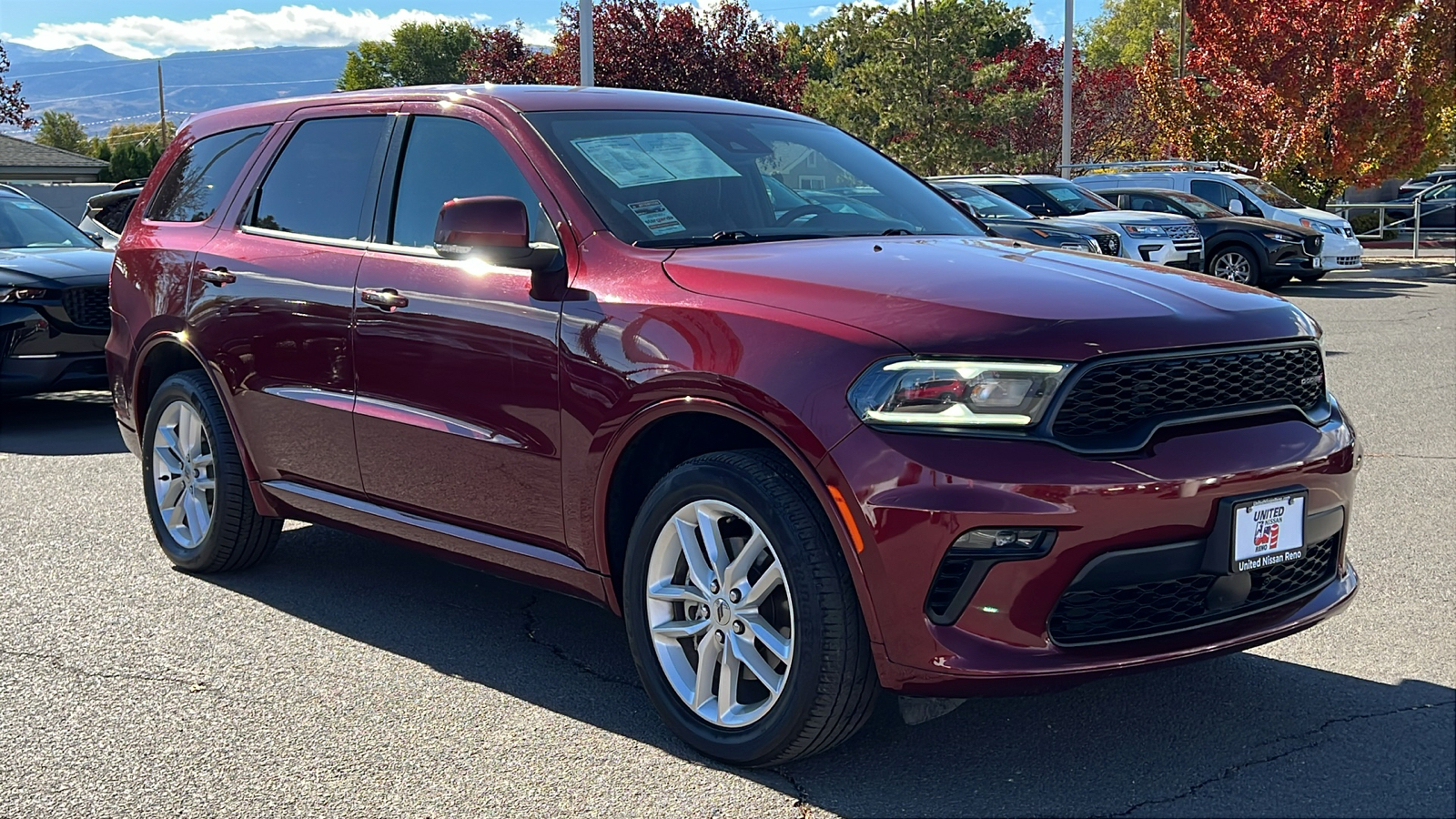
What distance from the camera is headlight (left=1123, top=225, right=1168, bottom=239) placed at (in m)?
17.7

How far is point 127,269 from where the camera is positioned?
6090 mm

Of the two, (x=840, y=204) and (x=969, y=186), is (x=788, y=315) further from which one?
(x=969, y=186)

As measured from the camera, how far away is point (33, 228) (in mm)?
11180

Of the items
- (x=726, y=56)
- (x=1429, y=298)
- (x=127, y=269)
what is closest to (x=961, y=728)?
(x=127, y=269)

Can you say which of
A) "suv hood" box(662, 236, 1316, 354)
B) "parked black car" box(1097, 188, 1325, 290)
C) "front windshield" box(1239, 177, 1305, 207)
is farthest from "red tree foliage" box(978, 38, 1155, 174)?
"suv hood" box(662, 236, 1316, 354)

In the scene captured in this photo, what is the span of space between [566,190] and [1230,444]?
2.02 meters

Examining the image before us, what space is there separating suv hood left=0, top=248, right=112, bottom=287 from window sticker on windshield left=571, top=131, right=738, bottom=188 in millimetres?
6423

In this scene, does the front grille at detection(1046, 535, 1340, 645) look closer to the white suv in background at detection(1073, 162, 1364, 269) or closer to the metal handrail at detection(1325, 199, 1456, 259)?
the white suv in background at detection(1073, 162, 1364, 269)

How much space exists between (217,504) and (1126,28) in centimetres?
10087

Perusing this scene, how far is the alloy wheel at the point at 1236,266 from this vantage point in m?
20.0

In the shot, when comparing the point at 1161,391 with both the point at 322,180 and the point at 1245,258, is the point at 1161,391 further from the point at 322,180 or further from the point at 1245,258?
the point at 1245,258

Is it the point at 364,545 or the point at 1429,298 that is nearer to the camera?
the point at 364,545

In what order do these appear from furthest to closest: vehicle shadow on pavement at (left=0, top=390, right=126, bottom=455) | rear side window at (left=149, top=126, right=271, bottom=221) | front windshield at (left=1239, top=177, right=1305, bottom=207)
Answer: front windshield at (left=1239, top=177, right=1305, bottom=207), vehicle shadow on pavement at (left=0, top=390, right=126, bottom=455), rear side window at (left=149, top=126, right=271, bottom=221)

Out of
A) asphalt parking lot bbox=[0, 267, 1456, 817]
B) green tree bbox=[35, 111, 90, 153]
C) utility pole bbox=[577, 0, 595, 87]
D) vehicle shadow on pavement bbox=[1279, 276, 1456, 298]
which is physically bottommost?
asphalt parking lot bbox=[0, 267, 1456, 817]
